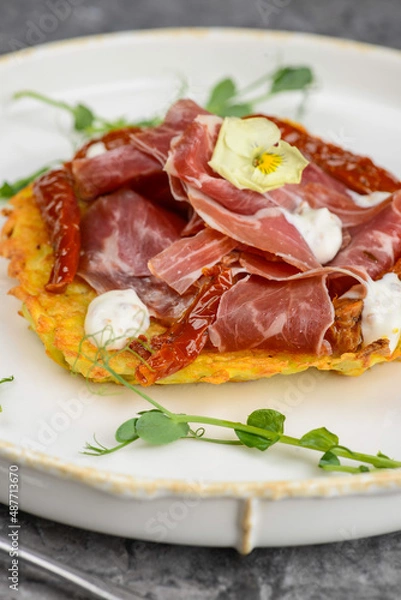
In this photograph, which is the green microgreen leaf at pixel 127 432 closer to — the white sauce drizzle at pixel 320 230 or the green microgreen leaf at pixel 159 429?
the green microgreen leaf at pixel 159 429

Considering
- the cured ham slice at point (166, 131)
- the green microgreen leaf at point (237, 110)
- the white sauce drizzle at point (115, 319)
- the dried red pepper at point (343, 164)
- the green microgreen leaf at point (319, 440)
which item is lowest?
the green microgreen leaf at point (319, 440)

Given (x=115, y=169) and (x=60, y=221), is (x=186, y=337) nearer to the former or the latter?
(x=60, y=221)

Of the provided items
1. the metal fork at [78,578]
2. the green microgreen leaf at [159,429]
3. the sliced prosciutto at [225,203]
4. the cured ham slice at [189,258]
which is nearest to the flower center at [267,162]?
the sliced prosciutto at [225,203]

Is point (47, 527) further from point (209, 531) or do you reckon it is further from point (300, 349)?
point (300, 349)

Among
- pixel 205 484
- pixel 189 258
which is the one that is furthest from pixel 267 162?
pixel 205 484

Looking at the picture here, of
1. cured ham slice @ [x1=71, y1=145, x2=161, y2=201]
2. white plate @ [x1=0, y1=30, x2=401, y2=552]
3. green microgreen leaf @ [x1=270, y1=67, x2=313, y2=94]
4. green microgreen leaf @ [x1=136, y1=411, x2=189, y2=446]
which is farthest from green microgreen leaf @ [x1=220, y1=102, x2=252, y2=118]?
green microgreen leaf @ [x1=136, y1=411, x2=189, y2=446]

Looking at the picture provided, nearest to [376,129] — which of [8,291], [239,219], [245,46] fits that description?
[245,46]
